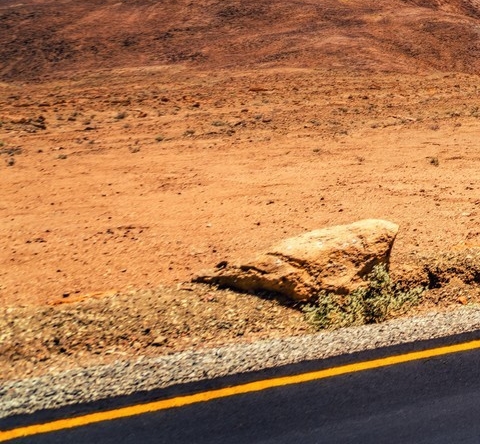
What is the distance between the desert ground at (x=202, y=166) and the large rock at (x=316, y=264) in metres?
0.26

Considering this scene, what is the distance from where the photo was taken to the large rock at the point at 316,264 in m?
7.25

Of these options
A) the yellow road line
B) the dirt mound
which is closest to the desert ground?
the dirt mound

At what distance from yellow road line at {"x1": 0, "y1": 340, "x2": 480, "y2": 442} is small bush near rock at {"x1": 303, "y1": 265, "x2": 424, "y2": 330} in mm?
1103

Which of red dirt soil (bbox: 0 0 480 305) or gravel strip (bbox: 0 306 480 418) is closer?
gravel strip (bbox: 0 306 480 418)

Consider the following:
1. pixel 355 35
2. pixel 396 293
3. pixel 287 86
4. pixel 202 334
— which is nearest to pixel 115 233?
pixel 202 334

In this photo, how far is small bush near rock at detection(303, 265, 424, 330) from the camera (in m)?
6.85

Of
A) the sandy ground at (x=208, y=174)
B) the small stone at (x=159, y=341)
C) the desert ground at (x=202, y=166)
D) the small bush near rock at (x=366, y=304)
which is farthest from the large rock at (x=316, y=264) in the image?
the sandy ground at (x=208, y=174)

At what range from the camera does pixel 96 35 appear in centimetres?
3384

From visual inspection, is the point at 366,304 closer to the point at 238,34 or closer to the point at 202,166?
the point at 202,166

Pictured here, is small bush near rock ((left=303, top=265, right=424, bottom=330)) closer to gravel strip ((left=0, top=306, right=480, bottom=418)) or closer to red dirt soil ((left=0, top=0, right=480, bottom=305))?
gravel strip ((left=0, top=306, right=480, bottom=418))

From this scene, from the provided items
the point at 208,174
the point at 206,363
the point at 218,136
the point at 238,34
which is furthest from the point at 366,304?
the point at 238,34

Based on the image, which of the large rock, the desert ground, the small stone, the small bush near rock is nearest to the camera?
the small stone

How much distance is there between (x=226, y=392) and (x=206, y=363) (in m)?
0.50

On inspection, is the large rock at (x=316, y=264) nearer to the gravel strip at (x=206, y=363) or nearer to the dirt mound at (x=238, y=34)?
the gravel strip at (x=206, y=363)
